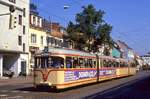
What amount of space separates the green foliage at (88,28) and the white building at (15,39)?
948 centimetres

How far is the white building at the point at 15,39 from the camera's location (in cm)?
5809

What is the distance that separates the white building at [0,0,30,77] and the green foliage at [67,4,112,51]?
9477mm

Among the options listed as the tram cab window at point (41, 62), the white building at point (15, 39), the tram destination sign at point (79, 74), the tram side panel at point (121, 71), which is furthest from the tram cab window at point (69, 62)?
the white building at point (15, 39)

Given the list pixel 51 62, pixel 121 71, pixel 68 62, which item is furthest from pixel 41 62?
pixel 121 71

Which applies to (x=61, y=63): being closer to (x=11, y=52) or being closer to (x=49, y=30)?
(x=11, y=52)

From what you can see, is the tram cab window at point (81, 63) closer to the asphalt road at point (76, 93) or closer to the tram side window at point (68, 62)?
the asphalt road at point (76, 93)

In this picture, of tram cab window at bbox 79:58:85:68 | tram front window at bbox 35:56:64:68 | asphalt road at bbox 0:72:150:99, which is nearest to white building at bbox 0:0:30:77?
tram cab window at bbox 79:58:85:68

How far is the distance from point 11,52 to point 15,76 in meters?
3.81

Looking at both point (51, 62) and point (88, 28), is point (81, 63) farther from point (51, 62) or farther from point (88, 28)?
point (88, 28)

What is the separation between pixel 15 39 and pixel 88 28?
15470mm

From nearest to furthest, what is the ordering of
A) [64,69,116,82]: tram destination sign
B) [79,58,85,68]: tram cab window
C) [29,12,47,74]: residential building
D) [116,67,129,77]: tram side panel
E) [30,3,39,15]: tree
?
[64,69,116,82]: tram destination sign < [79,58,85,68]: tram cab window < [116,67,129,77]: tram side panel < [29,12,47,74]: residential building < [30,3,39,15]: tree

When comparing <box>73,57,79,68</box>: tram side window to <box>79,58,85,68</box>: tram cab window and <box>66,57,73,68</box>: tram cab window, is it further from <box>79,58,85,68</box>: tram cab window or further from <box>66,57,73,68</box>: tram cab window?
<box>79,58,85,68</box>: tram cab window

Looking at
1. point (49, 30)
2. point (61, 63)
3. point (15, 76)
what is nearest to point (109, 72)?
point (61, 63)

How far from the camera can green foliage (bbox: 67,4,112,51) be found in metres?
72.8
